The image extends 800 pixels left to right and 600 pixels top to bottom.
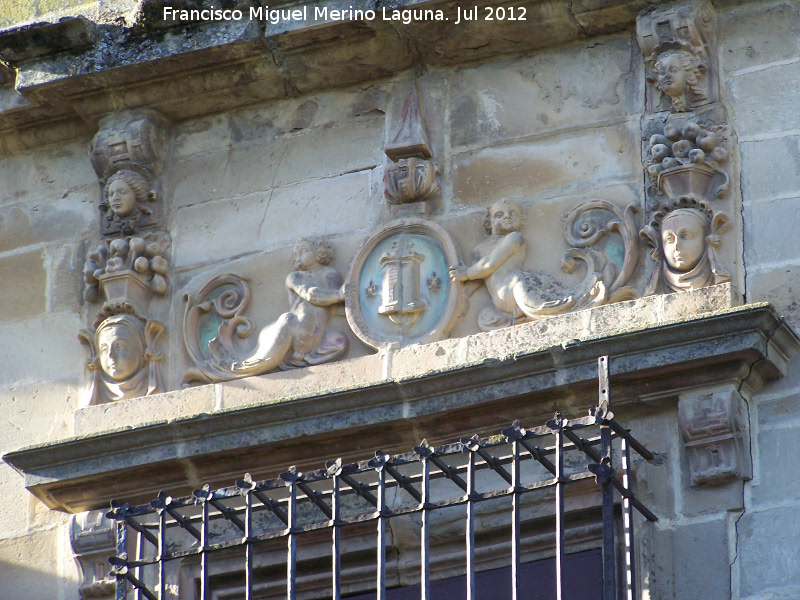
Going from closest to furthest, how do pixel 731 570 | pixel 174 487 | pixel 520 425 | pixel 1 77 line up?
pixel 731 570, pixel 520 425, pixel 174 487, pixel 1 77

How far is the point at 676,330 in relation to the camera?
19.2ft

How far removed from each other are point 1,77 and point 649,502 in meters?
2.79

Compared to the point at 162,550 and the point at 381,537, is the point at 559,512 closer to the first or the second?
the point at 381,537

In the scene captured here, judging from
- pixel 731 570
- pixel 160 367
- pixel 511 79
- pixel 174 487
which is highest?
pixel 511 79

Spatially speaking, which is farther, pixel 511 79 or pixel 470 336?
pixel 511 79

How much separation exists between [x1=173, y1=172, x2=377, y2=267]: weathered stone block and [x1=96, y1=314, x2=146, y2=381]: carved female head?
274 mm

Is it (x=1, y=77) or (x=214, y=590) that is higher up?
(x=1, y=77)

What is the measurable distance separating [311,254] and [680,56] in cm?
132

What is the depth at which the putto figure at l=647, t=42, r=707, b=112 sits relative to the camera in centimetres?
634

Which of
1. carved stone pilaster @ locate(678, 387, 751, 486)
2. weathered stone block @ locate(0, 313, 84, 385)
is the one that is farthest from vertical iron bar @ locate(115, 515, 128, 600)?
carved stone pilaster @ locate(678, 387, 751, 486)

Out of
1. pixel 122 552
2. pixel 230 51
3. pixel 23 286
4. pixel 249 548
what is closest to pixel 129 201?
pixel 23 286

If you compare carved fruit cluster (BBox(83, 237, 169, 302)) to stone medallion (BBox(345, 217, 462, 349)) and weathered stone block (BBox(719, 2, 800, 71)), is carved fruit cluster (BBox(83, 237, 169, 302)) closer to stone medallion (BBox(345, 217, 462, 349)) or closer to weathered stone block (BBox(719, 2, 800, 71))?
stone medallion (BBox(345, 217, 462, 349))

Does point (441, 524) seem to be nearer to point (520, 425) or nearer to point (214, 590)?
point (520, 425)

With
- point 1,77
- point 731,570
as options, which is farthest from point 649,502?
point 1,77
